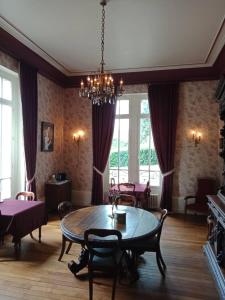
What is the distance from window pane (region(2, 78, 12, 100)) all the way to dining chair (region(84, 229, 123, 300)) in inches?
136

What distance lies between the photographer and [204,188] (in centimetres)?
563

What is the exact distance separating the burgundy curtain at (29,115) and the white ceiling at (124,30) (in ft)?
1.71

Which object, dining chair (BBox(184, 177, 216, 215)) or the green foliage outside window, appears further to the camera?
the green foliage outside window

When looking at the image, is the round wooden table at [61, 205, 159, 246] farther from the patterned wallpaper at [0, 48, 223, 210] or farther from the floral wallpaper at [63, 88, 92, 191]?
the floral wallpaper at [63, 88, 92, 191]

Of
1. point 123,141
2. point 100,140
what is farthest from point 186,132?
point 100,140

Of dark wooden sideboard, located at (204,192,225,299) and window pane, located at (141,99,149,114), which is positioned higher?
window pane, located at (141,99,149,114)

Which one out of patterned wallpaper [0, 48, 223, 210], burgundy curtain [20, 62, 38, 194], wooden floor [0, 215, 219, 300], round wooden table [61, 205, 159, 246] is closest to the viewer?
round wooden table [61, 205, 159, 246]

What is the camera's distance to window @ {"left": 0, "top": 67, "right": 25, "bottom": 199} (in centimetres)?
460

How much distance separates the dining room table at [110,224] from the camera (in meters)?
2.52

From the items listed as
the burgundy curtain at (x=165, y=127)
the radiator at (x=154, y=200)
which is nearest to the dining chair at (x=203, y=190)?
the burgundy curtain at (x=165, y=127)

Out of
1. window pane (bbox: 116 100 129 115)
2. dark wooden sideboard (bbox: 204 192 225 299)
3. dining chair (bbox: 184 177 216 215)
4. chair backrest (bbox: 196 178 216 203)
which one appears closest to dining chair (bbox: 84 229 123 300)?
dark wooden sideboard (bbox: 204 192 225 299)

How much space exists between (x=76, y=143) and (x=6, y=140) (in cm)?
229

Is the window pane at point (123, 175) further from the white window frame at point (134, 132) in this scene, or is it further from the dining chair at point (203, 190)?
the dining chair at point (203, 190)

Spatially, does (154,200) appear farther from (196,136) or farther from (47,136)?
(47,136)
